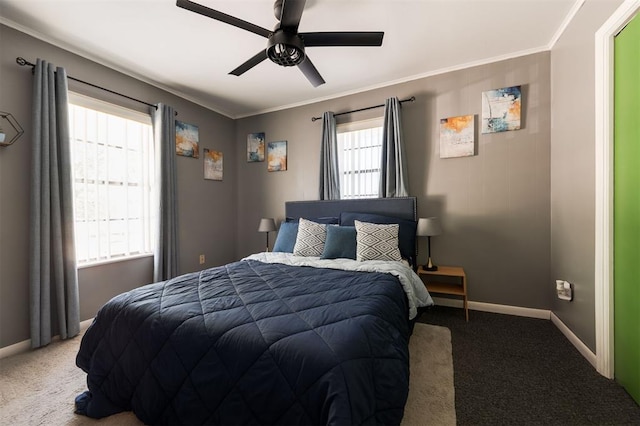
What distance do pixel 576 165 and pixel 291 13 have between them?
2433 mm

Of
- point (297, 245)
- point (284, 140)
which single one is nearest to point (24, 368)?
point (297, 245)

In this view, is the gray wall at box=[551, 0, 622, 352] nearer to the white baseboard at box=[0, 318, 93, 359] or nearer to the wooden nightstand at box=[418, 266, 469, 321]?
the wooden nightstand at box=[418, 266, 469, 321]

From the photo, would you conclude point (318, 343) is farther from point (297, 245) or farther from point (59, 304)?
point (59, 304)

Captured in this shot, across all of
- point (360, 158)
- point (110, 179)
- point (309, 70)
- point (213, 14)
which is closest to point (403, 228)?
point (360, 158)

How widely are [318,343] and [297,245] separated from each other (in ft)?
5.96

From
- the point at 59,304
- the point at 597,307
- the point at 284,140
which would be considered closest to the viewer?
the point at 597,307

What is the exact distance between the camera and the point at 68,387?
1.72 metres

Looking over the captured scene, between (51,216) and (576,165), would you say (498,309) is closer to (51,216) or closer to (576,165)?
(576,165)

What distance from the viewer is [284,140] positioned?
3.98m

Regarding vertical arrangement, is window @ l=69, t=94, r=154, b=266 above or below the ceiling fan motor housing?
below

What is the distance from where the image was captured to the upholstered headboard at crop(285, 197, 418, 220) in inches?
119

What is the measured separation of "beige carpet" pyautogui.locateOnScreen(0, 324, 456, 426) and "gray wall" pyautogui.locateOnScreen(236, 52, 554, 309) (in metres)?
1.05

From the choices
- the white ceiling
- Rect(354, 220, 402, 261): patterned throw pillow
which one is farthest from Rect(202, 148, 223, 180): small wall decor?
Rect(354, 220, 402, 261): patterned throw pillow

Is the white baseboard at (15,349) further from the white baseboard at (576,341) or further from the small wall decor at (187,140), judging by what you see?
the white baseboard at (576,341)
